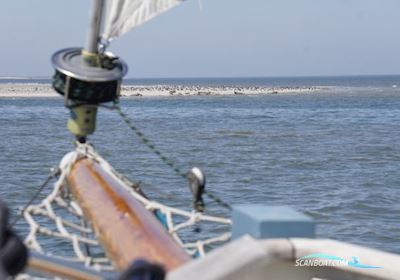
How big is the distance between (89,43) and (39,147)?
2319cm

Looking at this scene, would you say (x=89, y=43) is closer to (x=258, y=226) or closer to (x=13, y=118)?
(x=258, y=226)

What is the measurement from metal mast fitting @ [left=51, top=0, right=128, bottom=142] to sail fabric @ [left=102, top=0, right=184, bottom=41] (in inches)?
3.9

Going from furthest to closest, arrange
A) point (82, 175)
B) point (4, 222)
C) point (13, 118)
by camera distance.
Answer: point (13, 118) → point (82, 175) → point (4, 222)

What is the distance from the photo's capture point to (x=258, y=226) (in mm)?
3277

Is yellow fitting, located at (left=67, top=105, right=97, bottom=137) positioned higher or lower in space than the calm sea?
higher

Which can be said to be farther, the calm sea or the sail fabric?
the calm sea

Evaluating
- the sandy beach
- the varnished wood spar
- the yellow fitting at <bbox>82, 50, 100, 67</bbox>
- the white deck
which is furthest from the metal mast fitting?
the sandy beach

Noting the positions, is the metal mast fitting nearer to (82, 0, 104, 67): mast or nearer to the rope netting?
(82, 0, 104, 67): mast

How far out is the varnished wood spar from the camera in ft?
11.6

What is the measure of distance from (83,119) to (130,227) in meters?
1.64

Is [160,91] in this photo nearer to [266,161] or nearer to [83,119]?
[266,161]

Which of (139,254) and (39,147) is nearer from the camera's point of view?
(139,254)

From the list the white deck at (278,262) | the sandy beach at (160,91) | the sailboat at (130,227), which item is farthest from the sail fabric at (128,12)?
the sandy beach at (160,91)

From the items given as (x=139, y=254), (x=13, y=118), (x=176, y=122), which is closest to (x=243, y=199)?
(x=139, y=254)
